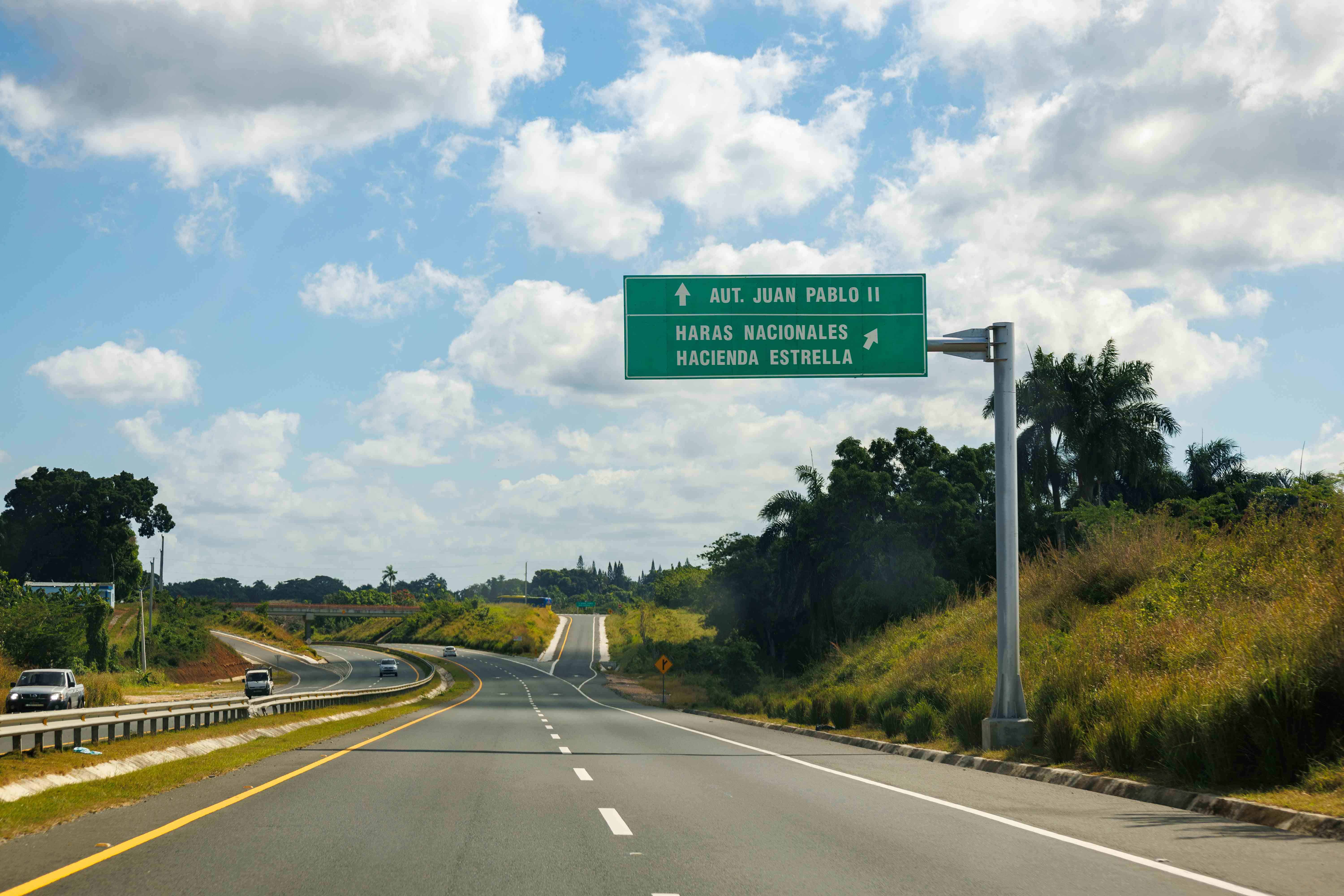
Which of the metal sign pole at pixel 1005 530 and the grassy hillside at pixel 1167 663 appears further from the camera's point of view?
the metal sign pole at pixel 1005 530

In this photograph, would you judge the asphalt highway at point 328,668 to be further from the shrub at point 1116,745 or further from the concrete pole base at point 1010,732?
the shrub at point 1116,745

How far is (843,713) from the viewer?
29562 mm

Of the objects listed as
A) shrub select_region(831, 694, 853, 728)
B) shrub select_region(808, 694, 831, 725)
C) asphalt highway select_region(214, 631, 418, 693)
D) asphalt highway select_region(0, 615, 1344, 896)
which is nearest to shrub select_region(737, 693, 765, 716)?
shrub select_region(808, 694, 831, 725)

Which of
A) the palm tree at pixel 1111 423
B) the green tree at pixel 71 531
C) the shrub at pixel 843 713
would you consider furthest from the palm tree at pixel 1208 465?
the green tree at pixel 71 531

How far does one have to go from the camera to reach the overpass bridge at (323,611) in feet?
531

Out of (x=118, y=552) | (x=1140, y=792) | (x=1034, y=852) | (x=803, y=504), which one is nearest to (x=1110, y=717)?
(x=1140, y=792)

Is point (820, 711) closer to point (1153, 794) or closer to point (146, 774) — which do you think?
point (1153, 794)

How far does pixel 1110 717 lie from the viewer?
1548 cm

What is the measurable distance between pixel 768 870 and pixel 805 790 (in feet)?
19.5

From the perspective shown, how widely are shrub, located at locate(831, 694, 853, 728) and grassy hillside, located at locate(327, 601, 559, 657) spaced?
363ft

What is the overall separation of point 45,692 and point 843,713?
24406mm

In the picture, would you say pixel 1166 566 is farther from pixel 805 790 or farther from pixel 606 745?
pixel 805 790

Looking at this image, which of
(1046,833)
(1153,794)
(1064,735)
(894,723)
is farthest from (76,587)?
(1046,833)

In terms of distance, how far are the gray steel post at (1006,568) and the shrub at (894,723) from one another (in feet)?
18.0
